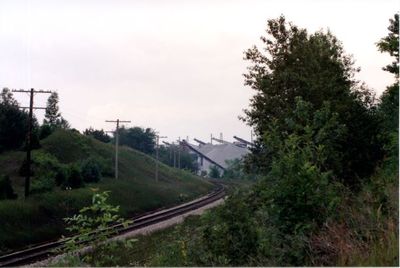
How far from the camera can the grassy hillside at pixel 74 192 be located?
32.7 m

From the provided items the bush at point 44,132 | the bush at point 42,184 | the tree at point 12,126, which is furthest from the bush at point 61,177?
the bush at point 44,132

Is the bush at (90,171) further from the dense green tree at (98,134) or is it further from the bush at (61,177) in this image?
the dense green tree at (98,134)

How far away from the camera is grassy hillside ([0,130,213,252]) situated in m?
32.7

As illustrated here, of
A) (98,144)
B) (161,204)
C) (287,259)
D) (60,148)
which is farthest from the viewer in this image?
(98,144)

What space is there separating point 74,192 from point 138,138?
77250mm

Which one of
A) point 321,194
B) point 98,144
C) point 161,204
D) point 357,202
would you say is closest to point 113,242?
point 321,194

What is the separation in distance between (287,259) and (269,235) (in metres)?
0.57

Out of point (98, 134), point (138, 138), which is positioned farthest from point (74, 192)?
point (138, 138)

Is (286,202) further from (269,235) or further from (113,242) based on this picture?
(113,242)

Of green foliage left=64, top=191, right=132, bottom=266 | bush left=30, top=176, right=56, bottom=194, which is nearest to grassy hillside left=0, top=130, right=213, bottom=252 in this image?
bush left=30, top=176, right=56, bottom=194

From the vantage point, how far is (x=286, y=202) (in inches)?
341

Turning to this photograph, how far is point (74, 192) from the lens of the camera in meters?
43.4

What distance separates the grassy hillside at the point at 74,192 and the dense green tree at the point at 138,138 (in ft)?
103

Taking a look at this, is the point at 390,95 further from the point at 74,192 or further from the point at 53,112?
the point at 53,112
